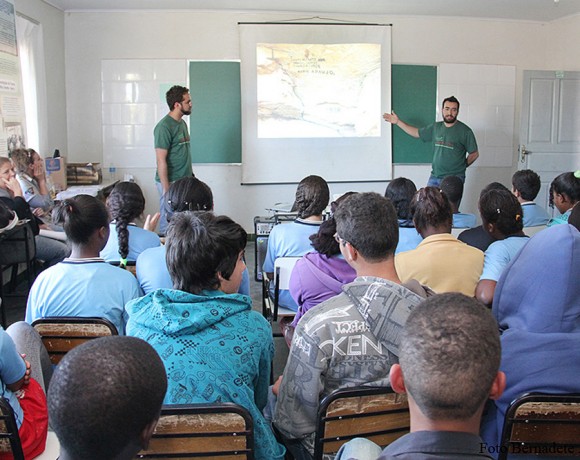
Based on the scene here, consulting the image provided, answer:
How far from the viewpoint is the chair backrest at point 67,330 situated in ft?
6.47

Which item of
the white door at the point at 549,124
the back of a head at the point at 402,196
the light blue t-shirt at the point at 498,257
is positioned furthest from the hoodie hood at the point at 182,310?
the white door at the point at 549,124

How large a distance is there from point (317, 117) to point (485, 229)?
433 centimetres

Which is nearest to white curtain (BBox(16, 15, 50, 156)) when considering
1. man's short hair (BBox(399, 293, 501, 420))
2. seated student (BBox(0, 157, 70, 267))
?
seated student (BBox(0, 157, 70, 267))

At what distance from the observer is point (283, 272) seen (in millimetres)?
2861

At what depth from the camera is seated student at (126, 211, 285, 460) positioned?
56.1 inches

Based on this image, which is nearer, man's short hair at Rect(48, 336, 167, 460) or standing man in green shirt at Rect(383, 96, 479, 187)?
man's short hair at Rect(48, 336, 167, 460)

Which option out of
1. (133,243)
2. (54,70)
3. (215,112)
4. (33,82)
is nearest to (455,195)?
(133,243)

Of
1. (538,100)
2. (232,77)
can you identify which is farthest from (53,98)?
(538,100)

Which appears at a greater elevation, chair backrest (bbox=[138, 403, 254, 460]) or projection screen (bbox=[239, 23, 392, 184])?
projection screen (bbox=[239, 23, 392, 184])

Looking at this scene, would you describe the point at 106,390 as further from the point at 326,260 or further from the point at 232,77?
the point at 232,77

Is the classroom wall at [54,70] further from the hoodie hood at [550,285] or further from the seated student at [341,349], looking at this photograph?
the hoodie hood at [550,285]

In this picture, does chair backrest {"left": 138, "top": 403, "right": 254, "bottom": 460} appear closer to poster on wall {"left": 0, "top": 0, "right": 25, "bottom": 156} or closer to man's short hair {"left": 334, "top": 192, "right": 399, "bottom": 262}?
man's short hair {"left": 334, "top": 192, "right": 399, "bottom": 262}

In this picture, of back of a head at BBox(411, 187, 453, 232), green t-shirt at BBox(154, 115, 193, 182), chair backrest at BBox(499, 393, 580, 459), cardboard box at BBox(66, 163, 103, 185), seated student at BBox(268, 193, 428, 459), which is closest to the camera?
chair backrest at BBox(499, 393, 580, 459)

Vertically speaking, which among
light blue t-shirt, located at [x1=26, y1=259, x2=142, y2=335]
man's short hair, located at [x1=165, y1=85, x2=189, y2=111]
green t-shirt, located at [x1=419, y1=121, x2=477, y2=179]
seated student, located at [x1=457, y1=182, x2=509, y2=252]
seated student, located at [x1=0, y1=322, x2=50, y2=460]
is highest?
man's short hair, located at [x1=165, y1=85, x2=189, y2=111]
